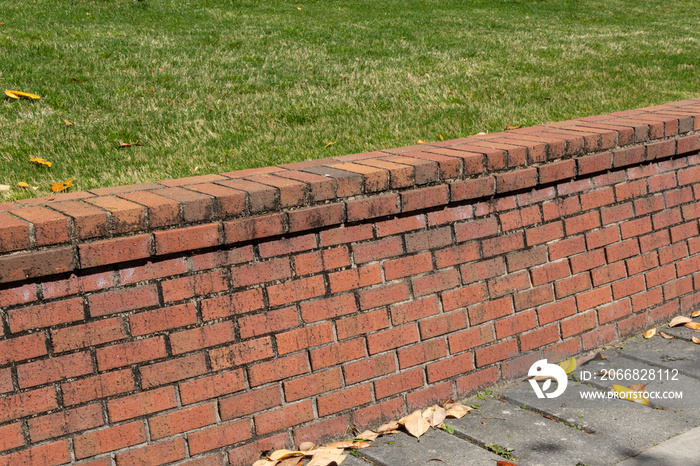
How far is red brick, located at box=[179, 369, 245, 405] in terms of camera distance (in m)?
2.59

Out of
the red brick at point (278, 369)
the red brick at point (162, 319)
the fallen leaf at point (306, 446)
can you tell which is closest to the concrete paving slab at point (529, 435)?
the fallen leaf at point (306, 446)

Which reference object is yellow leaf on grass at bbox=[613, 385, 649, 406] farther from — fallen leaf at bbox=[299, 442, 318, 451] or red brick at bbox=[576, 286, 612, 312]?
fallen leaf at bbox=[299, 442, 318, 451]

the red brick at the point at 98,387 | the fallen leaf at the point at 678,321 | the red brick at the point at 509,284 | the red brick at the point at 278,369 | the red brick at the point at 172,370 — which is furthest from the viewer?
the fallen leaf at the point at 678,321

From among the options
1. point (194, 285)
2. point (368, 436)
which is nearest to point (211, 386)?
point (194, 285)

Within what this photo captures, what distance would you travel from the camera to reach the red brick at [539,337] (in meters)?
3.42

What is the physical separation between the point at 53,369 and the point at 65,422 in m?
0.18

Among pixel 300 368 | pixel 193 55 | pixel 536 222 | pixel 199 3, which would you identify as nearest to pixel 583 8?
pixel 199 3

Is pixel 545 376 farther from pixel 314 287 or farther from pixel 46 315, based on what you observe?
pixel 46 315

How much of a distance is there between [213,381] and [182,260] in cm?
46

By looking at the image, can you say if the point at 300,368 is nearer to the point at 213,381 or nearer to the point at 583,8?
the point at 213,381

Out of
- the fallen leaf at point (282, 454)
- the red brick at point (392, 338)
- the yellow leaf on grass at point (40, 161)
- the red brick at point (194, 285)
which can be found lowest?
the fallen leaf at point (282, 454)

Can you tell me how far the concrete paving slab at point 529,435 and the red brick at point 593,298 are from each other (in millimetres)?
738

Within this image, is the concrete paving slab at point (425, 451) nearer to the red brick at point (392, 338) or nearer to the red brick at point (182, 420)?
the red brick at point (392, 338)

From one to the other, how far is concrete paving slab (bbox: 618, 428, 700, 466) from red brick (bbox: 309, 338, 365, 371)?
1051 millimetres
